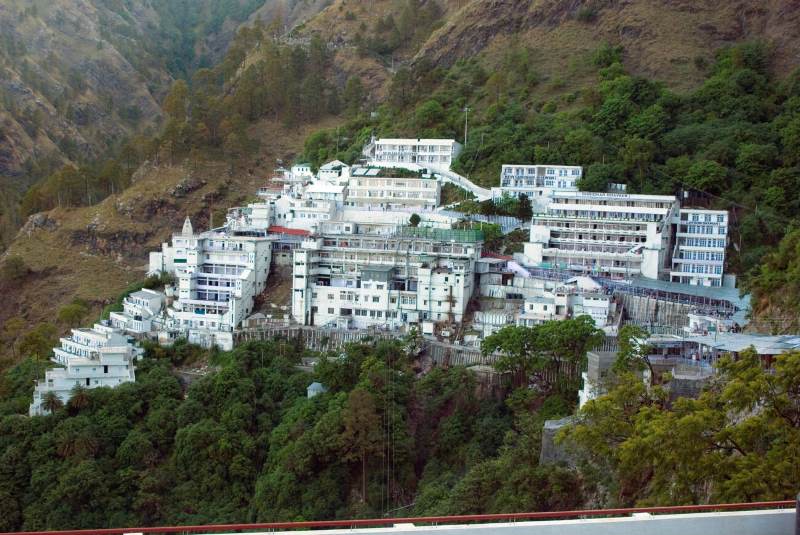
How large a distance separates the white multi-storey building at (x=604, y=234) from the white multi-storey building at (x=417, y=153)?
7.91 meters

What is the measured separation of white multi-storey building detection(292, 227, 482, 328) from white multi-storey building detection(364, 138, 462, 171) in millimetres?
7583

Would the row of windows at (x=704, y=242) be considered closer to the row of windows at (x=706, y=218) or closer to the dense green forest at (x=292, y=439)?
the row of windows at (x=706, y=218)

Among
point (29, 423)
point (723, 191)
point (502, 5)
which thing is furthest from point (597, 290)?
point (502, 5)

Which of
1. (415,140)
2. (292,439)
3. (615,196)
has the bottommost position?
(292,439)

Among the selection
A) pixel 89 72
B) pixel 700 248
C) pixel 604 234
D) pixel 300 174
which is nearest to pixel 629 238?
pixel 604 234

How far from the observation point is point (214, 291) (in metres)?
29.2

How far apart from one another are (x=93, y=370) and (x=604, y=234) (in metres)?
17.1

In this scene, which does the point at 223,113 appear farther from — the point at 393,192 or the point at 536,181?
the point at 536,181

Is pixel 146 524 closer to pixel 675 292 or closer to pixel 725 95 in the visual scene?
pixel 675 292

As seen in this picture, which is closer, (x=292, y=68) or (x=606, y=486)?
(x=606, y=486)

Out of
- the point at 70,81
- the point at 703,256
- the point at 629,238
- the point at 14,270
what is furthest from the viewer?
the point at 70,81

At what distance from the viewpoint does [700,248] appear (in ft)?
89.0

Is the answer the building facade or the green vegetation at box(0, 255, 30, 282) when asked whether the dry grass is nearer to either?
the green vegetation at box(0, 255, 30, 282)

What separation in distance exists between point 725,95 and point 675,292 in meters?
14.2
